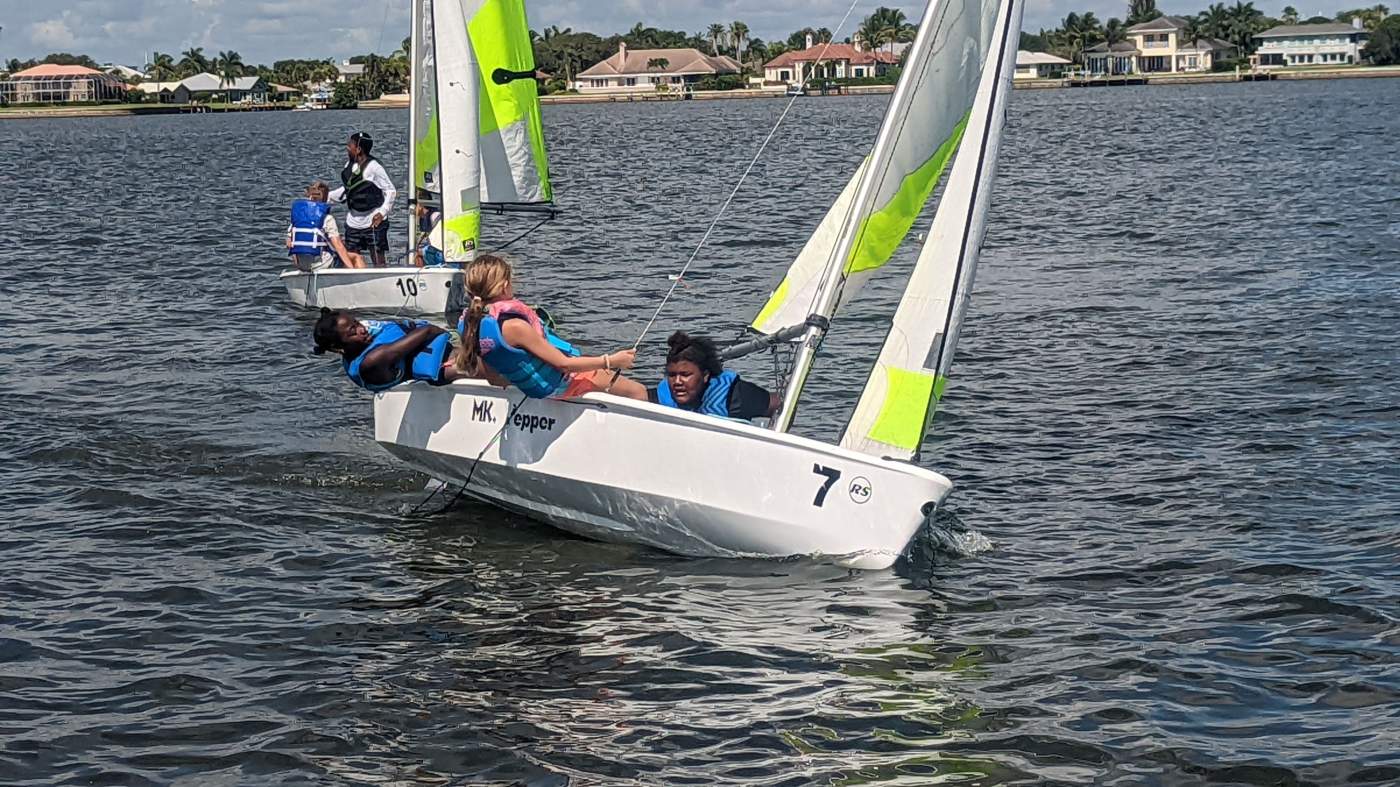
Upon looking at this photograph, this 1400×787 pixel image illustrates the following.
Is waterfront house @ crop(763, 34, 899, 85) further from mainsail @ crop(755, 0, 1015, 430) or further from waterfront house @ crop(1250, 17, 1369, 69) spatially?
mainsail @ crop(755, 0, 1015, 430)

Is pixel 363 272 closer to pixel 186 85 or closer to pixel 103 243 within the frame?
pixel 103 243

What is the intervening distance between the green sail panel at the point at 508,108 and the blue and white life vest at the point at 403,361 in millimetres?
8937

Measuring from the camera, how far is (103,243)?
2844 cm

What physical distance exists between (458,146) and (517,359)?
30.8ft

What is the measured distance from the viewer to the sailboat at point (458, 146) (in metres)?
17.6

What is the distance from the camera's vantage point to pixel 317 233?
18578mm

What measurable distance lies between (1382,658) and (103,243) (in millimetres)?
25340

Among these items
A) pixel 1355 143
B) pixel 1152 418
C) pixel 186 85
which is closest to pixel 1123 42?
pixel 186 85

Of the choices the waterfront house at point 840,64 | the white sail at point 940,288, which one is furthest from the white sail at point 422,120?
the waterfront house at point 840,64

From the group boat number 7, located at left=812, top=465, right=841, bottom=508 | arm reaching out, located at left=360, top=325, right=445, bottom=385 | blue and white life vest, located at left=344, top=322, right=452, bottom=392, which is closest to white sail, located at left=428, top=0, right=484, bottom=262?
blue and white life vest, located at left=344, top=322, right=452, bottom=392

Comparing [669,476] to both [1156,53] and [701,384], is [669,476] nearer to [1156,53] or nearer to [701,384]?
[701,384]

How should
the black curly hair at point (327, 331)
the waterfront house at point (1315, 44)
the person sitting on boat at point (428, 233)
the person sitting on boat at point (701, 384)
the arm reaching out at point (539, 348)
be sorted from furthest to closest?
the waterfront house at point (1315, 44) → the person sitting on boat at point (428, 233) → the black curly hair at point (327, 331) → the person sitting on boat at point (701, 384) → the arm reaching out at point (539, 348)

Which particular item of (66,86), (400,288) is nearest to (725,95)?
(66,86)

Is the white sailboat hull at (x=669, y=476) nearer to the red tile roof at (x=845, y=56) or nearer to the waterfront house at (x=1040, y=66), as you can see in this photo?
the red tile roof at (x=845, y=56)
